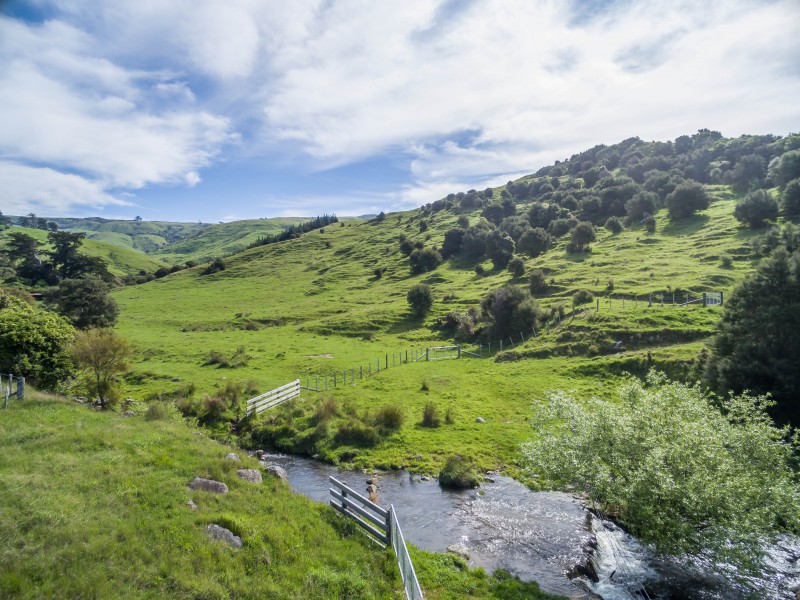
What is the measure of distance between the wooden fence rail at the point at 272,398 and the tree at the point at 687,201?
95.4 metres

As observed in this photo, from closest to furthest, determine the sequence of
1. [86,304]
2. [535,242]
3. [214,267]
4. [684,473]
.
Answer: [684,473]
[86,304]
[535,242]
[214,267]

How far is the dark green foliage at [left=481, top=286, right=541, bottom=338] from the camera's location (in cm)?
5297

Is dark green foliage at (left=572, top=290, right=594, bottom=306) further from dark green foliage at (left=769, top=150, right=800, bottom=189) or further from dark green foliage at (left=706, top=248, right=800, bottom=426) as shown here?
dark green foliage at (left=769, top=150, right=800, bottom=189)

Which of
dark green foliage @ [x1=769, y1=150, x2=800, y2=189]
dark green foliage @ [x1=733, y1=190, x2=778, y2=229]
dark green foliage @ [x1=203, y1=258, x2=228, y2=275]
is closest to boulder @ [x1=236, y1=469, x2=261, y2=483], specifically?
dark green foliage @ [x1=733, y1=190, x2=778, y2=229]

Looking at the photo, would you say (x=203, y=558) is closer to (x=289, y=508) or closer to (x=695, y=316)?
(x=289, y=508)

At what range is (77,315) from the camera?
2542 inches

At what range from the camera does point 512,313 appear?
53844mm

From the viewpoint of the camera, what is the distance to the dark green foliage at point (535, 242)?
94.6m

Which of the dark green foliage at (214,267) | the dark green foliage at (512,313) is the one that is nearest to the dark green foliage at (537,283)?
the dark green foliage at (512,313)

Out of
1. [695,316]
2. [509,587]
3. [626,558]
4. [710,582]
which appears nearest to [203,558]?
[509,587]

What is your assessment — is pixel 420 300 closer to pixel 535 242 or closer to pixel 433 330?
pixel 433 330

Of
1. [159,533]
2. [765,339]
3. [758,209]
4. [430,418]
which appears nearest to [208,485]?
[159,533]

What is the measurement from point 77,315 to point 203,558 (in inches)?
2771

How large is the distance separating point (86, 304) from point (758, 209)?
381ft
